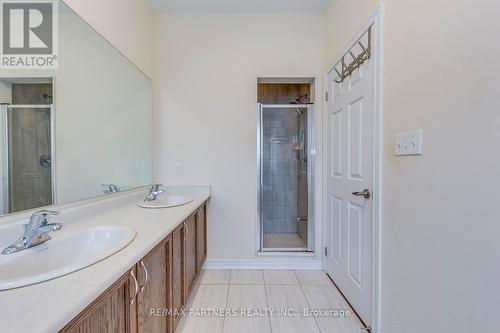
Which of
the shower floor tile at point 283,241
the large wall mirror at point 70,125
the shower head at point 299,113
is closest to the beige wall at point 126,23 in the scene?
the large wall mirror at point 70,125

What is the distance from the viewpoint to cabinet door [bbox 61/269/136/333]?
660 millimetres

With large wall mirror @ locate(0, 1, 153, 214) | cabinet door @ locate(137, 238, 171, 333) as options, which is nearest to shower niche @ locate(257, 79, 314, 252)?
large wall mirror @ locate(0, 1, 153, 214)

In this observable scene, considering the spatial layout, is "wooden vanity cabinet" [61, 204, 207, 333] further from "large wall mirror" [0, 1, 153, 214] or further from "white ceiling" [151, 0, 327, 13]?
"white ceiling" [151, 0, 327, 13]

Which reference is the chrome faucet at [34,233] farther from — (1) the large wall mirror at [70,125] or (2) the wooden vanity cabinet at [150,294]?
(2) the wooden vanity cabinet at [150,294]

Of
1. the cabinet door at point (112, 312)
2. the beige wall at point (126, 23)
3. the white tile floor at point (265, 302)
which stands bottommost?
the white tile floor at point (265, 302)

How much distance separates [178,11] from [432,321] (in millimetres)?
3164

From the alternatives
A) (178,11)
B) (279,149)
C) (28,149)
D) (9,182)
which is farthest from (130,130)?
(279,149)

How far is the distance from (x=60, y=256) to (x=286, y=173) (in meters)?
2.32

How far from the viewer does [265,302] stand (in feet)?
6.49

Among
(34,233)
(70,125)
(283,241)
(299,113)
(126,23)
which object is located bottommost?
(283,241)

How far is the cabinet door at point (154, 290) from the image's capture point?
1.00 m

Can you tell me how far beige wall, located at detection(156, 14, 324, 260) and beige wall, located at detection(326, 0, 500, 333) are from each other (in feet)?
4.50

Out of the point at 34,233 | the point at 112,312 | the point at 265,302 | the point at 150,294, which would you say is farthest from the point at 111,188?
the point at 265,302

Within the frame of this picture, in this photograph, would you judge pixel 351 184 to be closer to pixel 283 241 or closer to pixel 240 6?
pixel 283 241
